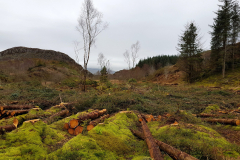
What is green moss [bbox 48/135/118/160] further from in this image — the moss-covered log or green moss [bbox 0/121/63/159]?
the moss-covered log

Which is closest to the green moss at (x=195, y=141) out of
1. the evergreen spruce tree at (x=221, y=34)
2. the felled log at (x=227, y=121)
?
the felled log at (x=227, y=121)

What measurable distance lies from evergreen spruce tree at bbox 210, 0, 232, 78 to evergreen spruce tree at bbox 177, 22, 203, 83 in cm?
260

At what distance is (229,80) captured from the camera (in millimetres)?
20000

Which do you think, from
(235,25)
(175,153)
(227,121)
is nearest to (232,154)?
(175,153)

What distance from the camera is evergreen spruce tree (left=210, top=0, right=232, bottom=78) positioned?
22.2 meters

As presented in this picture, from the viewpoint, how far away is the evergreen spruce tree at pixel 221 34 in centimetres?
2217

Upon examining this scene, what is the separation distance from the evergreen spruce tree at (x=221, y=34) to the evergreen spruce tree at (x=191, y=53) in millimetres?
2602

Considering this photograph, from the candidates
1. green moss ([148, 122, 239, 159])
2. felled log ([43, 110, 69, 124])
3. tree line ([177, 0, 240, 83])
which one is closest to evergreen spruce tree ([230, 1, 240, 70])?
tree line ([177, 0, 240, 83])

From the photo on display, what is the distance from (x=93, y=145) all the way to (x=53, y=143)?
113 centimetres

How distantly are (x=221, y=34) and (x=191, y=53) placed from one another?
569cm

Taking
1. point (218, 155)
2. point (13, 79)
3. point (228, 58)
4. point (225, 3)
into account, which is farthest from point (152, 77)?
point (218, 155)

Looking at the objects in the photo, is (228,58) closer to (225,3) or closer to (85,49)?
(225,3)

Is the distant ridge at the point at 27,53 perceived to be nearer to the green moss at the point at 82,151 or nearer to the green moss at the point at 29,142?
the green moss at the point at 29,142

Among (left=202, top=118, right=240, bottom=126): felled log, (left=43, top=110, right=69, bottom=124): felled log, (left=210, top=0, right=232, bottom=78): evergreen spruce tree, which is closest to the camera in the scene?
(left=43, top=110, right=69, bottom=124): felled log
